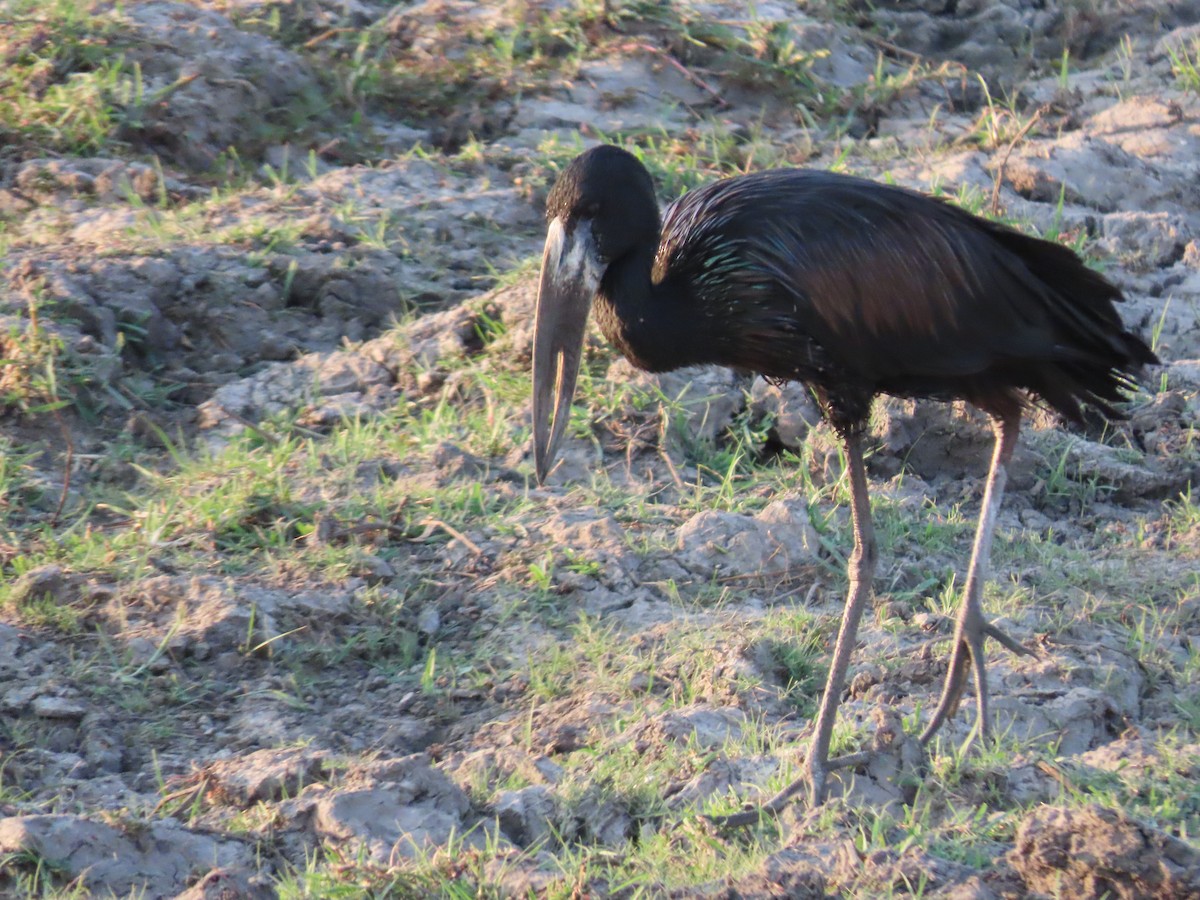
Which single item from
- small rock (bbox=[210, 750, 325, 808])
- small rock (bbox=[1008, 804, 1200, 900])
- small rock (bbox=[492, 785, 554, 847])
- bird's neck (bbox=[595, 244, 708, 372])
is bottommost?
small rock (bbox=[210, 750, 325, 808])

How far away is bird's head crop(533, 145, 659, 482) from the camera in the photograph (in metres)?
4.09

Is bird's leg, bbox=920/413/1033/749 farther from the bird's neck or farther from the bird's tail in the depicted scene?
the bird's neck

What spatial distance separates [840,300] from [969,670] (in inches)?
40.8

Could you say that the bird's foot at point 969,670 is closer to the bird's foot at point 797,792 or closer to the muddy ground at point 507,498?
the muddy ground at point 507,498

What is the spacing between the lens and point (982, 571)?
4297 millimetres

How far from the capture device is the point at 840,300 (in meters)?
4.04

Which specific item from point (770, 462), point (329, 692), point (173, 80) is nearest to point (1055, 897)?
point (329, 692)

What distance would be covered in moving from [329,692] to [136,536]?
92 cm

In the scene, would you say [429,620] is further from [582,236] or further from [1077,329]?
[1077,329]

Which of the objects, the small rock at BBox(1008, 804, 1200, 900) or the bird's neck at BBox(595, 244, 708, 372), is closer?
the small rock at BBox(1008, 804, 1200, 900)

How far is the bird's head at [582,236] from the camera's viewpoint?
4.09m

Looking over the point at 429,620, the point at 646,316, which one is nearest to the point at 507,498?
the point at 429,620

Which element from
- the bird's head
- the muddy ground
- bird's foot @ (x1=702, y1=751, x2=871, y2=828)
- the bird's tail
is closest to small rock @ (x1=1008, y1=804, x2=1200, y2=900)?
the muddy ground

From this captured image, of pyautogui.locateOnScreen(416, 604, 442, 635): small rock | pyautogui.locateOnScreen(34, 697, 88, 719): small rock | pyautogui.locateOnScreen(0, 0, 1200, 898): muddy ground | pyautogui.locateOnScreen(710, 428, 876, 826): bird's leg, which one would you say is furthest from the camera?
pyautogui.locateOnScreen(416, 604, 442, 635): small rock
